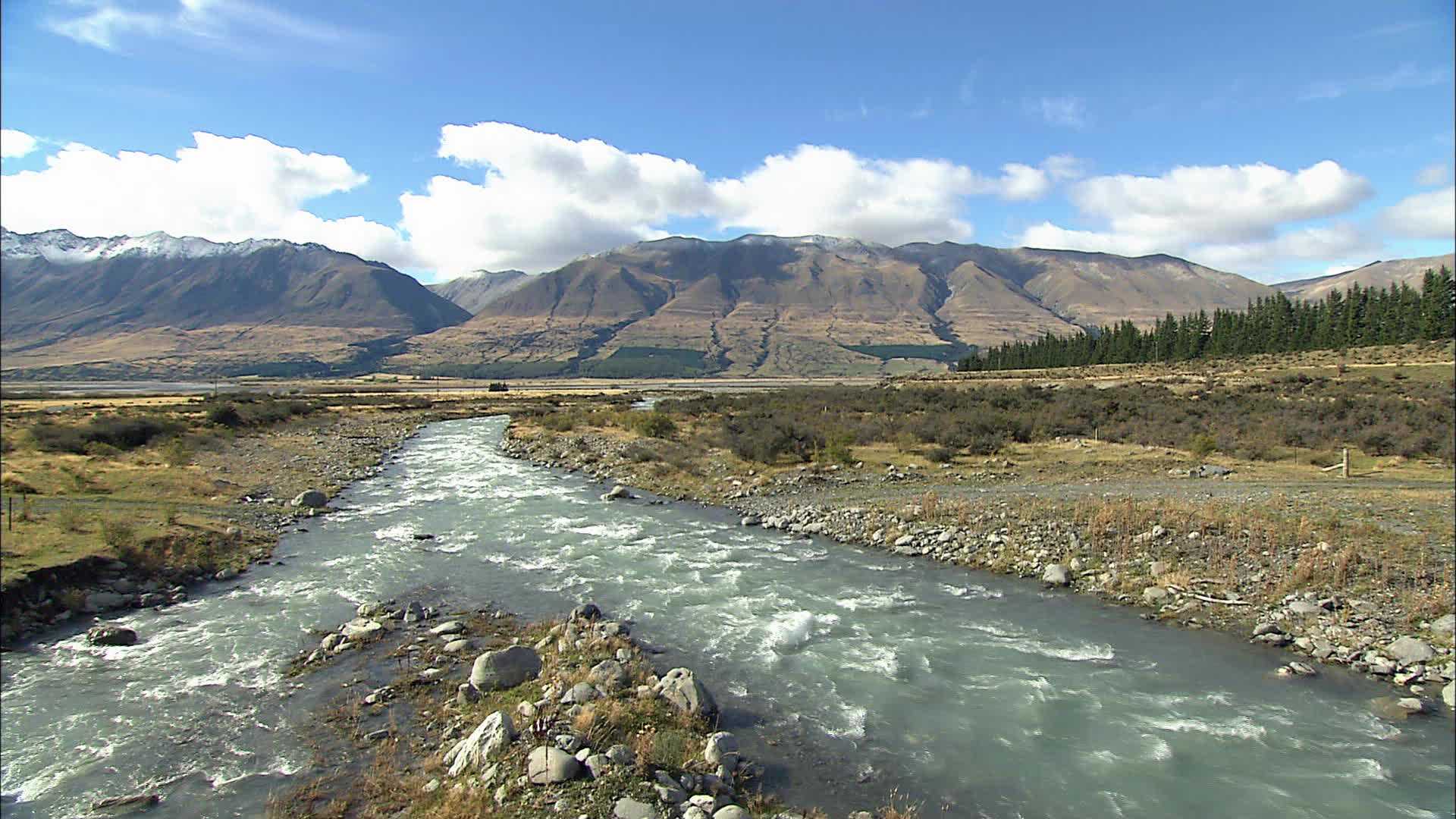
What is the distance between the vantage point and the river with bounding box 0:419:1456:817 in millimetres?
9836

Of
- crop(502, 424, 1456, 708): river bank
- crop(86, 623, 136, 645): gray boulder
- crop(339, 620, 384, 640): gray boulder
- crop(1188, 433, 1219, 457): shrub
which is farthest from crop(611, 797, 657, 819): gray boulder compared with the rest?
crop(1188, 433, 1219, 457): shrub

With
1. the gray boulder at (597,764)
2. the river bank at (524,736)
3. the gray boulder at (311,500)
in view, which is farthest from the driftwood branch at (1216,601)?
the gray boulder at (311,500)

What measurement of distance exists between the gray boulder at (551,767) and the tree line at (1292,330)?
9716 cm

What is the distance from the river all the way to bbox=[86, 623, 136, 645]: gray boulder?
326 mm

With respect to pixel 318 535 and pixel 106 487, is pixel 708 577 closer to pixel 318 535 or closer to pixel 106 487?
pixel 318 535

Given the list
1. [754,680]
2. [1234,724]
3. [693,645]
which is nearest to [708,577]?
[693,645]

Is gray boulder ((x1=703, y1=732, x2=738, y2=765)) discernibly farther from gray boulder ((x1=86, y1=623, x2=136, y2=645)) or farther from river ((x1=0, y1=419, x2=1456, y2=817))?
gray boulder ((x1=86, y1=623, x2=136, y2=645))

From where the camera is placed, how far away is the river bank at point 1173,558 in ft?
44.6

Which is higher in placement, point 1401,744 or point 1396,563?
point 1396,563

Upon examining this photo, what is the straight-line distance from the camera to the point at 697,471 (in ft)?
117

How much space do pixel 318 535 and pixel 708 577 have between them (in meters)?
14.9

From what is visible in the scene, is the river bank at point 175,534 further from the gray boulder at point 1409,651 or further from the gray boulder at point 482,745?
the gray boulder at point 1409,651

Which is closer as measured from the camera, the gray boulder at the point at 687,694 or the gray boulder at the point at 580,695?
the gray boulder at the point at 580,695

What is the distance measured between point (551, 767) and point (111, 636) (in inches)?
482
